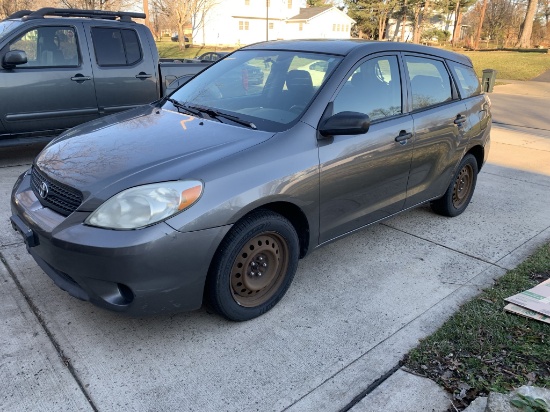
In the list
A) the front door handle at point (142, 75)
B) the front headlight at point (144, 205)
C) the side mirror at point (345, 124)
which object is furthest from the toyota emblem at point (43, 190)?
the front door handle at point (142, 75)

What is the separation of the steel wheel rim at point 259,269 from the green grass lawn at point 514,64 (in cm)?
2292

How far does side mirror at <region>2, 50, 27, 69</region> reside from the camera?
557 centimetres

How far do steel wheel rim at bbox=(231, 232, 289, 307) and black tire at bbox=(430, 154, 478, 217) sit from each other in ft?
7.70

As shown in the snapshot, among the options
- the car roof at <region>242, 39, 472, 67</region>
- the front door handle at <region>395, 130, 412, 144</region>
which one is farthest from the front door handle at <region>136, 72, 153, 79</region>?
the front door handle at <region>395, 130, 412, 144</region>

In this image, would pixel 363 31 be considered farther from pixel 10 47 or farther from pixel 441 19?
pixel 10 47

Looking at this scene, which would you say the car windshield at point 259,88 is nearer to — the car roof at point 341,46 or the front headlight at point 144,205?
the car roof at point 341,46

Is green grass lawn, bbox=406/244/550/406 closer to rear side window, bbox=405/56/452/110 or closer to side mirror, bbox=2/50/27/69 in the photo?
rear side window, bbox=405/56/452/110

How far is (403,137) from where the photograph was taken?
3807 mm

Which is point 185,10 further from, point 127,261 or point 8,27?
point 127,261

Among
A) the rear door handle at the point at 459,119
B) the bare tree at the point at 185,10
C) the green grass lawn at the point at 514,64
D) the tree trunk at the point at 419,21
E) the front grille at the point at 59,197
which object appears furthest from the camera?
the tree trunk at the point at 419,21

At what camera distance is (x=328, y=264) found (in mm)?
3916

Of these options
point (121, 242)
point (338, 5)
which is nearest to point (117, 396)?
point (121, 242)

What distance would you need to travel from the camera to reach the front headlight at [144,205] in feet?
8.17

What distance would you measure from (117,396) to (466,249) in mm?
3238
